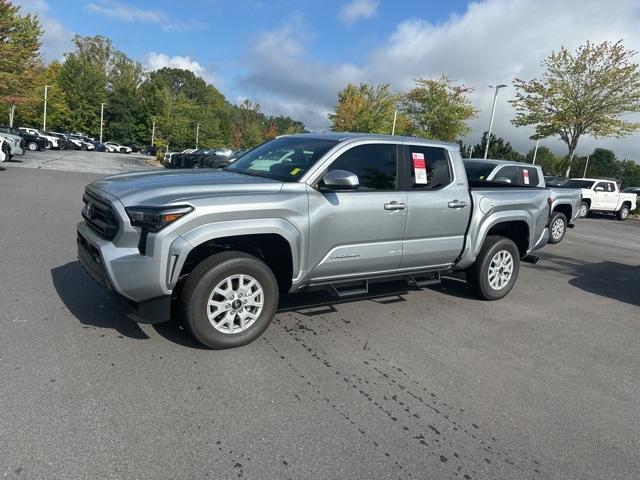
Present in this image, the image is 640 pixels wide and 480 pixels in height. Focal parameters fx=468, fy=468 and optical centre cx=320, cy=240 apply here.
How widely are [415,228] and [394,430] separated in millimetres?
2395

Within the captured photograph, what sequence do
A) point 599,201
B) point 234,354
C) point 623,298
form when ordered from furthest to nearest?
point 599,201
point 623,298
point 234,354

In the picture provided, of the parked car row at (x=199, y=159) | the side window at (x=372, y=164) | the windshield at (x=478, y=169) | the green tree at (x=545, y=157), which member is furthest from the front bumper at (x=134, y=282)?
the green tree at (x=545, y=157)

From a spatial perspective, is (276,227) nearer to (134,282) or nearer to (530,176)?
(134,282)

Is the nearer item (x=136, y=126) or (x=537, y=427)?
(x=537, y=427)

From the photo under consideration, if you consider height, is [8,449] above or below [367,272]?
below

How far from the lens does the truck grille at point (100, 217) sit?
374 centimetres

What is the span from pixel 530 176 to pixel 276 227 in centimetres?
854

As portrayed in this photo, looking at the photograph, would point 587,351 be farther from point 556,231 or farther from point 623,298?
point 556,231

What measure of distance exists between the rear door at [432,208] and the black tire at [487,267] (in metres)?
0.58

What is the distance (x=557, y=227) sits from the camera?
11898 millimetres

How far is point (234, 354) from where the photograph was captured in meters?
3.89

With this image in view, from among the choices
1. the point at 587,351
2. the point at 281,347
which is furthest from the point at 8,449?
the point at 587,351

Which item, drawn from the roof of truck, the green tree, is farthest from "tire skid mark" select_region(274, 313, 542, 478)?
the green tree

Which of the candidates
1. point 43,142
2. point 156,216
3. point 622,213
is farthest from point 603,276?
point 43,142
